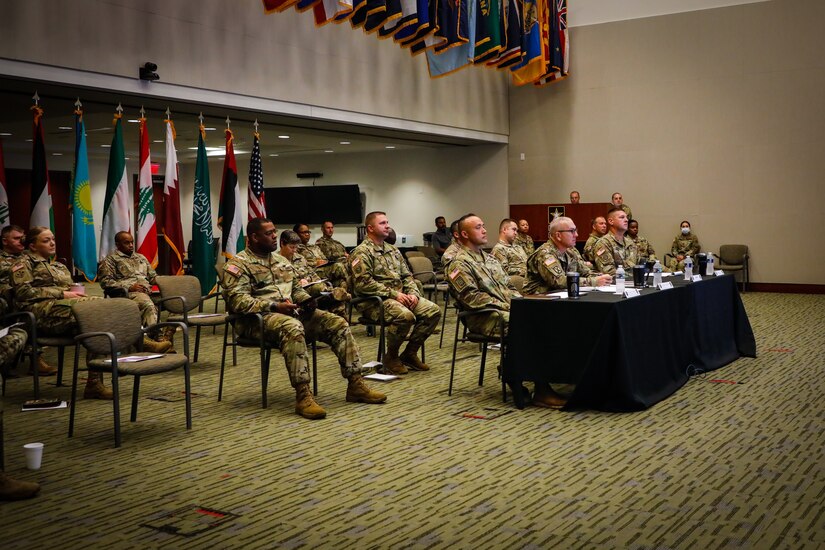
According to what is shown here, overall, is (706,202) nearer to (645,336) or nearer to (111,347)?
(645,336)

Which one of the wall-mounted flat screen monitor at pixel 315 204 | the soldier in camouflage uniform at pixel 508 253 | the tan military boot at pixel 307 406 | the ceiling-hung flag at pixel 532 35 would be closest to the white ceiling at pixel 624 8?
the ceiling-hung flag at pixel 532 35

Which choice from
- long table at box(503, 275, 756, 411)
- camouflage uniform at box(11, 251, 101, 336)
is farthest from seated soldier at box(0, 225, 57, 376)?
long table at box(503, 275, 756, 411)

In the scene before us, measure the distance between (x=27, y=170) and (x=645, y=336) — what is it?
16767 mm

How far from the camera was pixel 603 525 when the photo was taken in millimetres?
3514

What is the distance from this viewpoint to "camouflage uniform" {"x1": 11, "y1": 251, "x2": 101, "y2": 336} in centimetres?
627

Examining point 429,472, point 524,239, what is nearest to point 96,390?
point 429,472

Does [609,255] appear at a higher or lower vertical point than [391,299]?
higher

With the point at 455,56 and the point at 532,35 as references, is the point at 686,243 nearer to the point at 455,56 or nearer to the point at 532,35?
the point at 532,35

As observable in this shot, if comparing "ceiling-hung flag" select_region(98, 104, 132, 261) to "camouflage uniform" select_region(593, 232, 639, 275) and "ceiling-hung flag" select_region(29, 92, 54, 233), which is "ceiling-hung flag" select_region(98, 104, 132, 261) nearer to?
"ceiling-hung flag" select_region(29, 92, 54, 233)

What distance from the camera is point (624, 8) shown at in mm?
15633

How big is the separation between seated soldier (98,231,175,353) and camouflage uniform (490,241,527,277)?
381cm

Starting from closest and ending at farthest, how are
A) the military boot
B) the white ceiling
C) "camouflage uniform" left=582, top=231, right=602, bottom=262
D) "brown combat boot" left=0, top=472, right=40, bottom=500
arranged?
"brown combat boot" left=0, top=472, right=40, bottom=500 < the military boot < "camouflage uniform" left=582, top=231, right=602, bottom=262 < the white ceiling

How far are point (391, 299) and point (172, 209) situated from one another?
11.1 ft

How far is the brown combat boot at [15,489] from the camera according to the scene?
3.89 m
